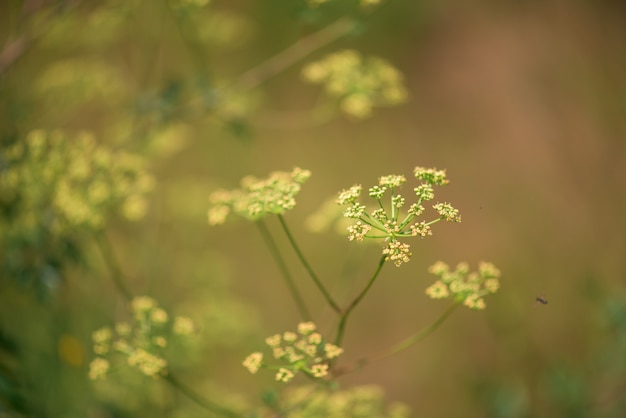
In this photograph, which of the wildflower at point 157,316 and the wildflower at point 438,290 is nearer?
the wildflower at point 438,290

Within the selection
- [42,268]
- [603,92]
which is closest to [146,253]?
[42,268]

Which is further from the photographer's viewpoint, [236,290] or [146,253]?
[236,290]

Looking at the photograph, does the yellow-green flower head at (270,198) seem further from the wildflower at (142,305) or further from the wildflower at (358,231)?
the wildflower at (142,305)

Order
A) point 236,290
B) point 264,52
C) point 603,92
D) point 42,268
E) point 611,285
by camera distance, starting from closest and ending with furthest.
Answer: point 42,268 → point 611,285 → point 603,92 → point 236,290 → point 264,52

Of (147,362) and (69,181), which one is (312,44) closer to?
(69,181)

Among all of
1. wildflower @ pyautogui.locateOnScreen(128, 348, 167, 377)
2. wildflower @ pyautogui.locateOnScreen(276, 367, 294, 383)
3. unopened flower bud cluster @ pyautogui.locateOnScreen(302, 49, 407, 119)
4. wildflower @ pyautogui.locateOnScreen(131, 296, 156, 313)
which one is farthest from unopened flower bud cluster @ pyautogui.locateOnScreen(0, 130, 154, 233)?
wildflower @ pyautogui.locateOnScreen(276, 367, 294, 383)

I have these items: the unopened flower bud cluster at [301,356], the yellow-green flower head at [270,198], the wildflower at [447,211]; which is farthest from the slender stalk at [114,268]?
the wildflower at [447,211]

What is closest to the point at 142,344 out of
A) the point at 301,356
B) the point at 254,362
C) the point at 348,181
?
the point at 254,362

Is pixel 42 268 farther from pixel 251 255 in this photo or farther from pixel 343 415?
pixel 251 255
